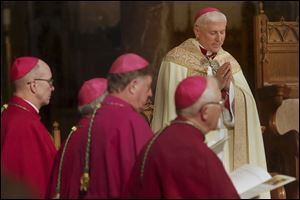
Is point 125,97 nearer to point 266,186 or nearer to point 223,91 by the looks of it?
point 266,186

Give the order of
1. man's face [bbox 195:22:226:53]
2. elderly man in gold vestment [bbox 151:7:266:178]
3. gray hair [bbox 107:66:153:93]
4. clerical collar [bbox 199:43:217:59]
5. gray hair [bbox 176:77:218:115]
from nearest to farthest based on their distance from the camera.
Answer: gray hair [bbox 176:77:218:115] < gray hair [bbox 107:66:153:93] < man's face [bbox 195:22:226:53] < elderly man in gold vestment [bbox 151:7:266:178] < clerical collar [bbox 199:43:217:59]

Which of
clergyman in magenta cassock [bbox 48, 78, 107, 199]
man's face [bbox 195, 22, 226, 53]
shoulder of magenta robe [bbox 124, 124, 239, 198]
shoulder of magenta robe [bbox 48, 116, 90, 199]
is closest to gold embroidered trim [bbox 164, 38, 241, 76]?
man's face [bbox 195, 22, 226, 53]

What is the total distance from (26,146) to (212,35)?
1.73 meters

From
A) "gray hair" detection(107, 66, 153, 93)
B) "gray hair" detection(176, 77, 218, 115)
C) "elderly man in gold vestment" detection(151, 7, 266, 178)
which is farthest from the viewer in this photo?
"elderly man in gold vestment" detection(151, 7, 266, 178)

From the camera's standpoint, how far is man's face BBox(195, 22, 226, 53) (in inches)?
357

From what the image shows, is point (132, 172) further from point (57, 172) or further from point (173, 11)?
point (173, 11)

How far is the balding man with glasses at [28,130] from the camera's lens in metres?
8.14

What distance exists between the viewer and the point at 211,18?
9.11 m

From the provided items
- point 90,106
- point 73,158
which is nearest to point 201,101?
point 73,158

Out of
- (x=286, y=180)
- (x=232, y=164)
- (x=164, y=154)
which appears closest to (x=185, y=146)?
(x=164, y=154)

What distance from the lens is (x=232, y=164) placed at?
9.32 metres

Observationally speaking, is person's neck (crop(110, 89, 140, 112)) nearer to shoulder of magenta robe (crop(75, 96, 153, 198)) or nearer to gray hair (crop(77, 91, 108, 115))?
shoulder of magenta robe (crop(75, 96, 153, 198))

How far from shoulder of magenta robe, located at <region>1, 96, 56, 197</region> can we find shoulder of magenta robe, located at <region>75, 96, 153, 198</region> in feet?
2.72

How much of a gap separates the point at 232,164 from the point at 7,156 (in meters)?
1.92
